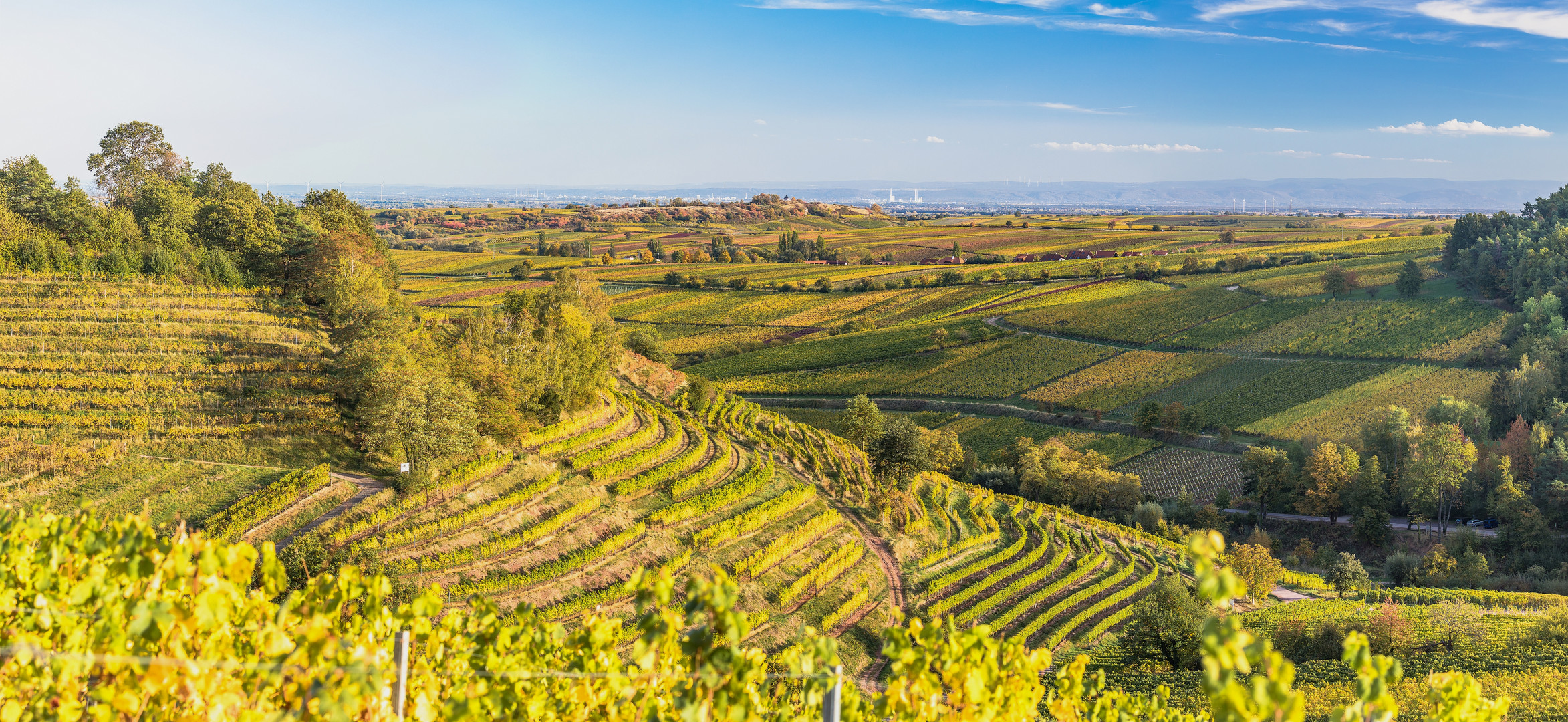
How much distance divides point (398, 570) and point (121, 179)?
58.8 meters

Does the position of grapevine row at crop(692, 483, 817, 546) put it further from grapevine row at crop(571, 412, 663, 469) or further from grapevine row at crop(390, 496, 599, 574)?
grapevine row at crop(571, 412, 663, 469)

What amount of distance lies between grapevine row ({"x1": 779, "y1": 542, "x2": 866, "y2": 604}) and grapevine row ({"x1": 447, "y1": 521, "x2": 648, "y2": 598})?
6902mm

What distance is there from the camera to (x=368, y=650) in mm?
8242

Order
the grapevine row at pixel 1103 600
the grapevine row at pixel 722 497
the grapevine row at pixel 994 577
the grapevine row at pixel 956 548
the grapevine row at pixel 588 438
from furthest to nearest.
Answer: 1. the grapevine row at pixel 956 548
2. the grapevine row at pixel 588 438
3. the grapevine row at pixel 1103 600
4. the grapevine row at pixel 994 577
5. the grapevine row at pixel 722 497

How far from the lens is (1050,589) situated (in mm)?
42969

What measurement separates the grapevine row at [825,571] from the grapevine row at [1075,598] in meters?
8.61

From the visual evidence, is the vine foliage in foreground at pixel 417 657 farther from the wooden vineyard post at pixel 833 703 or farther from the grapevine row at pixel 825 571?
the grapevine row at pixel 825 571

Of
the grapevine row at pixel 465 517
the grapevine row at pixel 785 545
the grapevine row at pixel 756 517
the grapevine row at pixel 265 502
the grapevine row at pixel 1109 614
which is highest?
the grapevine row at pixel 265 502

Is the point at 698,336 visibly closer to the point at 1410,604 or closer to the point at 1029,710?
the point at 1410,604

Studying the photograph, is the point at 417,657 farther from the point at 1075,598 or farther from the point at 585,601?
the point at 1075,598

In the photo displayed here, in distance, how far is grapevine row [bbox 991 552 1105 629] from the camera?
38.8 meters

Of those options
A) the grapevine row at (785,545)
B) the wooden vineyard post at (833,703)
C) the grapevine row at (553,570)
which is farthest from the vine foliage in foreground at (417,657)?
the grapevine row at (785,545)

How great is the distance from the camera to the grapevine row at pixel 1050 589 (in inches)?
1529

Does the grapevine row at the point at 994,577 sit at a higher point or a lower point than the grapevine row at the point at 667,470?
lower
